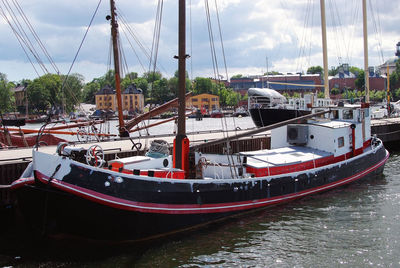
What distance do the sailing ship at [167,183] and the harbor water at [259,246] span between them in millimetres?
524

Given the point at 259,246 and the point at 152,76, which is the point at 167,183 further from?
the point at 152,76

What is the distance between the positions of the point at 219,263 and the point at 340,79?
163 m

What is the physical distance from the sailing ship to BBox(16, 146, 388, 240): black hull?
1.2 inches

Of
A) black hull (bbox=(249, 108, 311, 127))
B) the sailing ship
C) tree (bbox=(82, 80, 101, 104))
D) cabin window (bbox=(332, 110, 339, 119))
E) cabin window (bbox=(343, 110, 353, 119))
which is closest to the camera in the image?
the sailing ship

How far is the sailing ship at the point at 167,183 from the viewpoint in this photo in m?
12.4

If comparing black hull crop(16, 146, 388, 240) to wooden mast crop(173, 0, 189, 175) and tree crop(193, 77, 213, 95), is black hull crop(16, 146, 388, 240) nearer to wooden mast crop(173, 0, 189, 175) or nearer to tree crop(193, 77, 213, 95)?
wooden mast crop(173, 0, 189, 175)

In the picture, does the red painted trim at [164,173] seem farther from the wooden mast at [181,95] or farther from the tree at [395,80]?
the tree at [395,80]

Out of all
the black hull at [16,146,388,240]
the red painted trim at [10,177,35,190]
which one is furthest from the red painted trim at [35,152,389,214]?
the red painted trim at [10,177,35,190]

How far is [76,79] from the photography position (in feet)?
500

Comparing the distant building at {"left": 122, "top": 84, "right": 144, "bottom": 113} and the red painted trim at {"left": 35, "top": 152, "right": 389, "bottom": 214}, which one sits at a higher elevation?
the distant building at {"left": 122, "top": 84, "right": 144, "bottom": 113}

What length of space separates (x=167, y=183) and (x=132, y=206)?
1.38 meters

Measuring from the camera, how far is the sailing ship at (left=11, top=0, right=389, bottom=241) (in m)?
12.4

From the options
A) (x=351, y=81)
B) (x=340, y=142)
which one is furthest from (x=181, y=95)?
(x=351, y=81)

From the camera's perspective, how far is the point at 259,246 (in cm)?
1374
